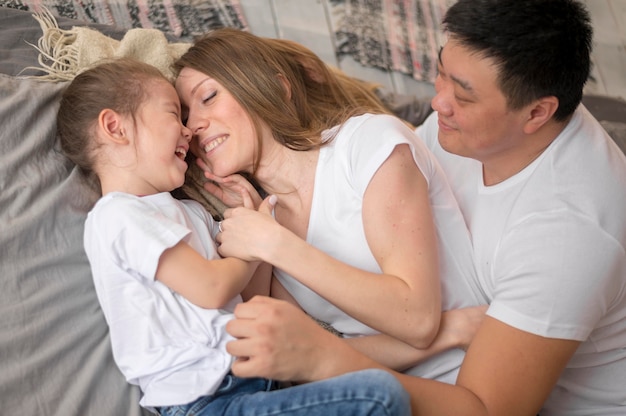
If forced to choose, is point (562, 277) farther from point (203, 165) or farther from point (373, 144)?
point (203, 165)

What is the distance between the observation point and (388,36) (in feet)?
8.78

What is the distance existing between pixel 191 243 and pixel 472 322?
60 centimetres

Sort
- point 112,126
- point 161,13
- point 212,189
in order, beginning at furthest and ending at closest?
point 161,13 → point 212,189 → point 112,126

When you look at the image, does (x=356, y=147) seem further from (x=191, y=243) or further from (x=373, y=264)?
(x=191, y=243)

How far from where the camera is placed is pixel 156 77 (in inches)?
60.7

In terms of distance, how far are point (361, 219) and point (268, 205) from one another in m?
0.20

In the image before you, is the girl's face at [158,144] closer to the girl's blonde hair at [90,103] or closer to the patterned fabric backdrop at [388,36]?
the girl's blonde hair at [90,103]

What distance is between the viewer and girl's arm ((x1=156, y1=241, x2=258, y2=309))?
4.18ft

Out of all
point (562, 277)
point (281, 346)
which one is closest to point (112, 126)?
point (281, 346)

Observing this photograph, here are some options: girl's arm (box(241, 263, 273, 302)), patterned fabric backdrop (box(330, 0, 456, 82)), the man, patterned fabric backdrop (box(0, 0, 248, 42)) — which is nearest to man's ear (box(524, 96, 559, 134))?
the man

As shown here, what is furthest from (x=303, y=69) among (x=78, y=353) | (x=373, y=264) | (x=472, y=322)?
(x=78, y=353)

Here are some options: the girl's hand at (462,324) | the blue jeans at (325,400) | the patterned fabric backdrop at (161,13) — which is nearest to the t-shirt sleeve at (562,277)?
the girl's hand at (462,324)

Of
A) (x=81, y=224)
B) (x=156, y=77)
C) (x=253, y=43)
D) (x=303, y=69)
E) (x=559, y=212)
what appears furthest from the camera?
(x=303, y=69)

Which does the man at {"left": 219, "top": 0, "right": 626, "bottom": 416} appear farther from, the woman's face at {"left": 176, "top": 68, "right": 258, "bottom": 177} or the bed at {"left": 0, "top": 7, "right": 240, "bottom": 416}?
the woman's face at {"left": 176, "top": 68, "right": 258, "bottom": 177}
